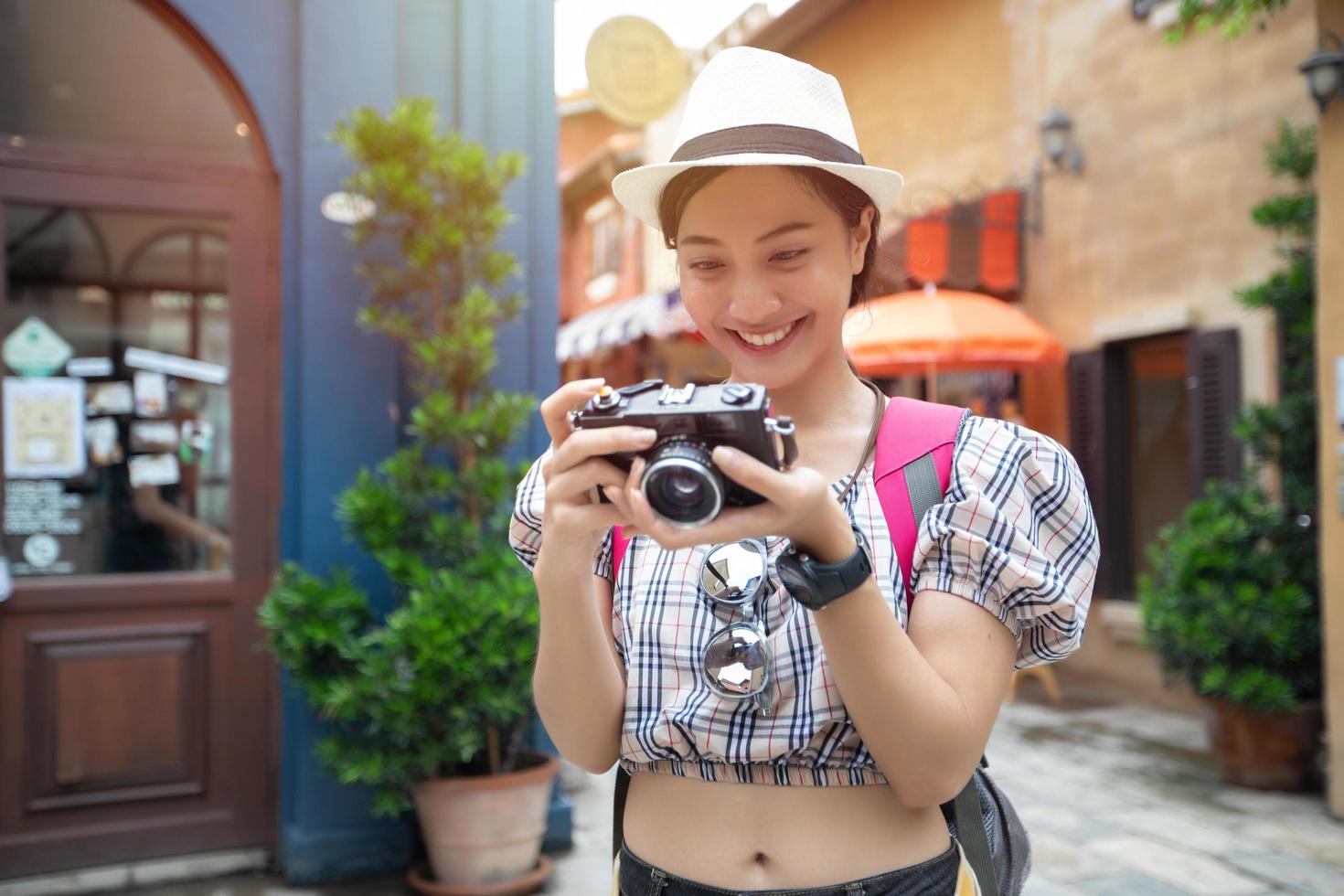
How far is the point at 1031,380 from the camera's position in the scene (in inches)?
354

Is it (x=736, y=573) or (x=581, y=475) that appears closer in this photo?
(x=581, y=475)

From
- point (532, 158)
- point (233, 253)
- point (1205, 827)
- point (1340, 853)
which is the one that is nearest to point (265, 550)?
point (233, 253)

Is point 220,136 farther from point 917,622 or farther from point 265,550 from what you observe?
point 917,622

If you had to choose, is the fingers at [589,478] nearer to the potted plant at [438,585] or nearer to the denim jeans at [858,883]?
the denim jeans at [858,883]

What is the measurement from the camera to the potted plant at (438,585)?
12.0ft

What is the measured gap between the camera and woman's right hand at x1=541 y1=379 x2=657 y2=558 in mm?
1139

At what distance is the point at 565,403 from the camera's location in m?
1.24

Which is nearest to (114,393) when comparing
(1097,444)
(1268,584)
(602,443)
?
(602,443)

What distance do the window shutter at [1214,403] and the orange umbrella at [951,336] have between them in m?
0.92

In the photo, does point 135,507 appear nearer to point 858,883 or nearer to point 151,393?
point 151,393

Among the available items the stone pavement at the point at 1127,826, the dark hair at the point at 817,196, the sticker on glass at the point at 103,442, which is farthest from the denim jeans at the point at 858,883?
the sticker on glass at the point at 103,442

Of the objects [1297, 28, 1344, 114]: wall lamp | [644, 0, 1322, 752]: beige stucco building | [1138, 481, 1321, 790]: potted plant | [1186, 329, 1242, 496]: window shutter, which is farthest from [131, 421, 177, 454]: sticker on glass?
[1186, 329, 1242, 496]: window shutter

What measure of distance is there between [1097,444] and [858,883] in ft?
23.7

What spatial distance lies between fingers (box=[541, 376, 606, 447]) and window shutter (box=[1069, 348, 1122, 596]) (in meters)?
7.23
